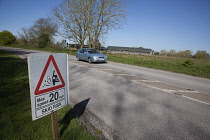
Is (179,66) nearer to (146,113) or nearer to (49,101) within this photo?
(146,113)

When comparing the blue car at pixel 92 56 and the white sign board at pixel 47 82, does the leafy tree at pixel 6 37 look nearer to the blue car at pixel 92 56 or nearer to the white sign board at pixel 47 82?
the blue car at pixel 92 56

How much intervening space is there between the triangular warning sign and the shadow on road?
3.60 feet

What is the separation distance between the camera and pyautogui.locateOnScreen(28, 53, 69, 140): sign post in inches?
50.3

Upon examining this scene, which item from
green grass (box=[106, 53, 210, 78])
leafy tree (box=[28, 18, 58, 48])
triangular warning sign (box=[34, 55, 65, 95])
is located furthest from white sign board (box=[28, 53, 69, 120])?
leafy tree (box=[28, 18, 58, 48])

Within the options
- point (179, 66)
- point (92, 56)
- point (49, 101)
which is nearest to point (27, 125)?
point (49, 101)

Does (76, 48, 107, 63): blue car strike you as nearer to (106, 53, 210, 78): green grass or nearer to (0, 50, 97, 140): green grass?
(106, 53, 210, 78): green grass

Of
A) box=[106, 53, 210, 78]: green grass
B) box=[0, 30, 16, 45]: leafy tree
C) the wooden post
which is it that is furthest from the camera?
Result: box=[0, 30, 16, 45]: leafy tree

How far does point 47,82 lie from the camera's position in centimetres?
144

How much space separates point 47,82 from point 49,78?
6 cm

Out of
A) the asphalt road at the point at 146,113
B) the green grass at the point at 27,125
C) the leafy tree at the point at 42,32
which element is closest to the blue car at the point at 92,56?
the asphalt road at the point at 146,113

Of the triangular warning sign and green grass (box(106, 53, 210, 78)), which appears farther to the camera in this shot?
green grass (box(106, 53, 210, 78))

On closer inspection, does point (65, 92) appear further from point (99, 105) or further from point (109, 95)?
point (109, 95)

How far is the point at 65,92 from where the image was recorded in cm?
173

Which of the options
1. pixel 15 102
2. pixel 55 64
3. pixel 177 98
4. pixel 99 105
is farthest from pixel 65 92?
pixel 177 98
